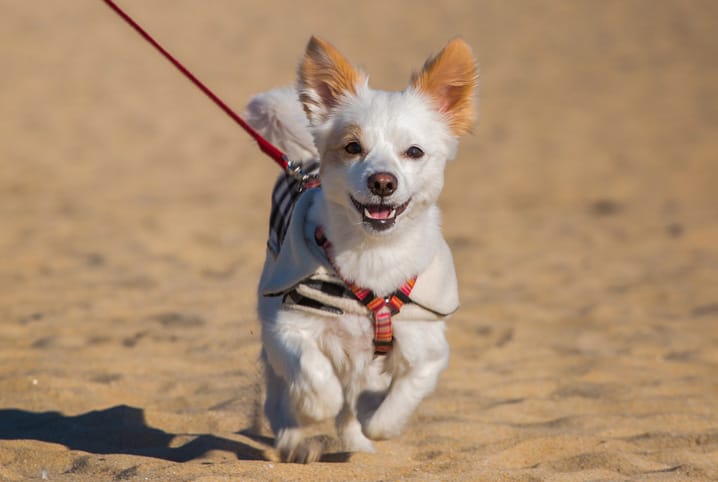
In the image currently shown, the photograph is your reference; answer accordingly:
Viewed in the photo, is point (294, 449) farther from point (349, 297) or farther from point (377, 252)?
point (377, 252)

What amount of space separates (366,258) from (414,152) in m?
0.41

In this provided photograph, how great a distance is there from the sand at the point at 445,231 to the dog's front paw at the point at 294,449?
0.64 ft

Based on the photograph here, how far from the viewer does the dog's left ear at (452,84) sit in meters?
3.66

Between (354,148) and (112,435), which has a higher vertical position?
(354,148)

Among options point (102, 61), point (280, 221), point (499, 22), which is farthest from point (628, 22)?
point (280, 221)

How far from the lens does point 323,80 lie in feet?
12.3

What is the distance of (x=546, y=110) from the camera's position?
14789 millimetres

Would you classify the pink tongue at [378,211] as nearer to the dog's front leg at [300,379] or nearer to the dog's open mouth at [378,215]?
the dog's open mouth at [378,215]

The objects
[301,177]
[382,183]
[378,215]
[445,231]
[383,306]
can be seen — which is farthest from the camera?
[445,231]

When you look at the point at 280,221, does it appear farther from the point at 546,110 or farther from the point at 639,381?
the point at 546,110

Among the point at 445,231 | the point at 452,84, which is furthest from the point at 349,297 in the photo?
the point at 445,231

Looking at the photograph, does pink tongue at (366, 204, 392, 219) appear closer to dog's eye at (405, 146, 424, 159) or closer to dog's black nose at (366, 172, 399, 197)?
dog's black nose at (366, 172, 399, 197)

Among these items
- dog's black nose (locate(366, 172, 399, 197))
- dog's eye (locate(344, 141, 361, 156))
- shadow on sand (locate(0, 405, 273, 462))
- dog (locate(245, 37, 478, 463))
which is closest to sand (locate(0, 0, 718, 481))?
shadow on sand (locate(0, 405, 273, 462))

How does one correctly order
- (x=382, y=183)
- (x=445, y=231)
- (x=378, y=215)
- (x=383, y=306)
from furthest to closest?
1. (x=445, y=231)
2. (x=383, y=306)
3. (x=378, y=215)
4. (x=382, y=183)
